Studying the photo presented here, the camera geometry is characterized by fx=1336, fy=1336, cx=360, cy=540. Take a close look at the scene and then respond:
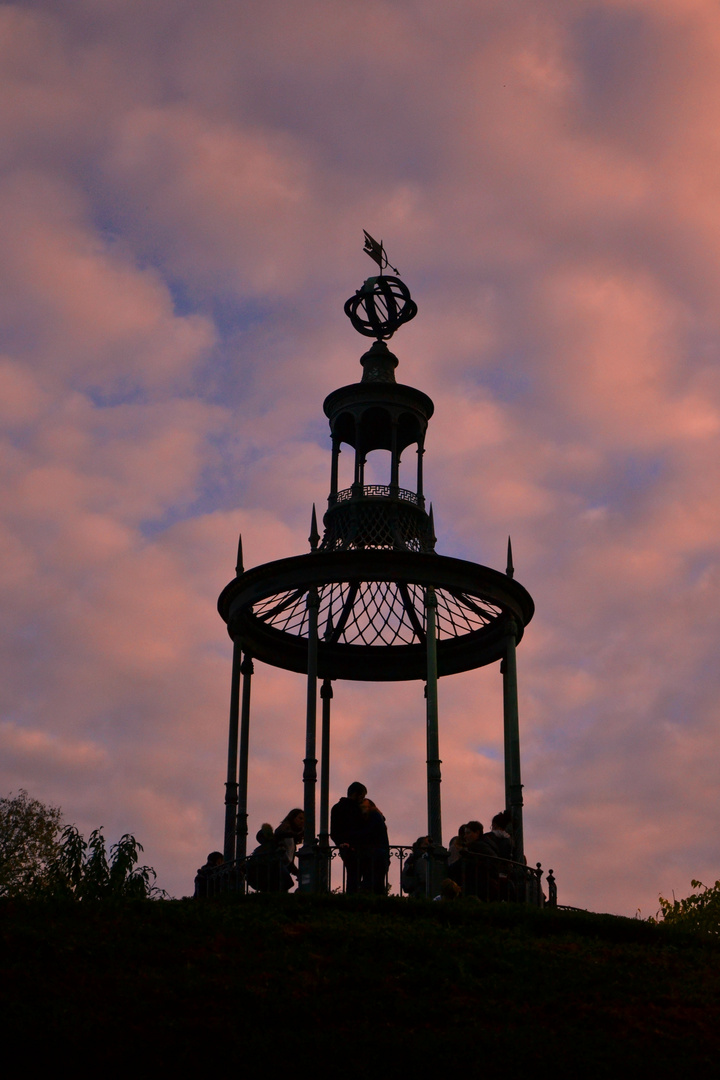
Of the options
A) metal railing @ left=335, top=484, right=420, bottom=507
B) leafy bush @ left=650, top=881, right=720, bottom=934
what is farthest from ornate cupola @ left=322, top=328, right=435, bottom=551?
leafy bush @ left=650, top=881, right=720, bottom=934

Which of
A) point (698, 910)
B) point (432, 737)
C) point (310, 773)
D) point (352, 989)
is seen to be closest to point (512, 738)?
point (432, 737)

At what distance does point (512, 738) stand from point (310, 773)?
4005mm

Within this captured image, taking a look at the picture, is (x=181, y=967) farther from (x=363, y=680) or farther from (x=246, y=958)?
(x=363, y=680)

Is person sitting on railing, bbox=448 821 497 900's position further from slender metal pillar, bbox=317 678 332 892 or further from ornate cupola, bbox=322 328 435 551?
ornate cupola, bbox=322 328 435 551

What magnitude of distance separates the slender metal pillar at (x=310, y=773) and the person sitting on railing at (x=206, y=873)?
191 cm

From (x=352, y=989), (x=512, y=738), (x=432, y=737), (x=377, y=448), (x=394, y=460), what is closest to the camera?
(x=352, y=989)

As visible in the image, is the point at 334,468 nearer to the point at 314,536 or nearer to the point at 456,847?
the point at 314,536

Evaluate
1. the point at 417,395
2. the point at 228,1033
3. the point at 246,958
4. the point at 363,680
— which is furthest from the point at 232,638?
the point at 228,1033

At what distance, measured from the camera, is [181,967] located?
14.7 m

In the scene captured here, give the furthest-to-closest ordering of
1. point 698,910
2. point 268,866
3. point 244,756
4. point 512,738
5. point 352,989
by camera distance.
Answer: point 698,910 → point 244,756 → point 512,738 → point 268,866 → point 352,989

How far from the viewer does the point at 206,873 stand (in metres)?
22.5

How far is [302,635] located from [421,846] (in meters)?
6.91

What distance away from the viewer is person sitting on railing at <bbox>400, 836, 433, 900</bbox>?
21.0m

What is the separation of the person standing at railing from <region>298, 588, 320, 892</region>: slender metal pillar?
1.59 ft
